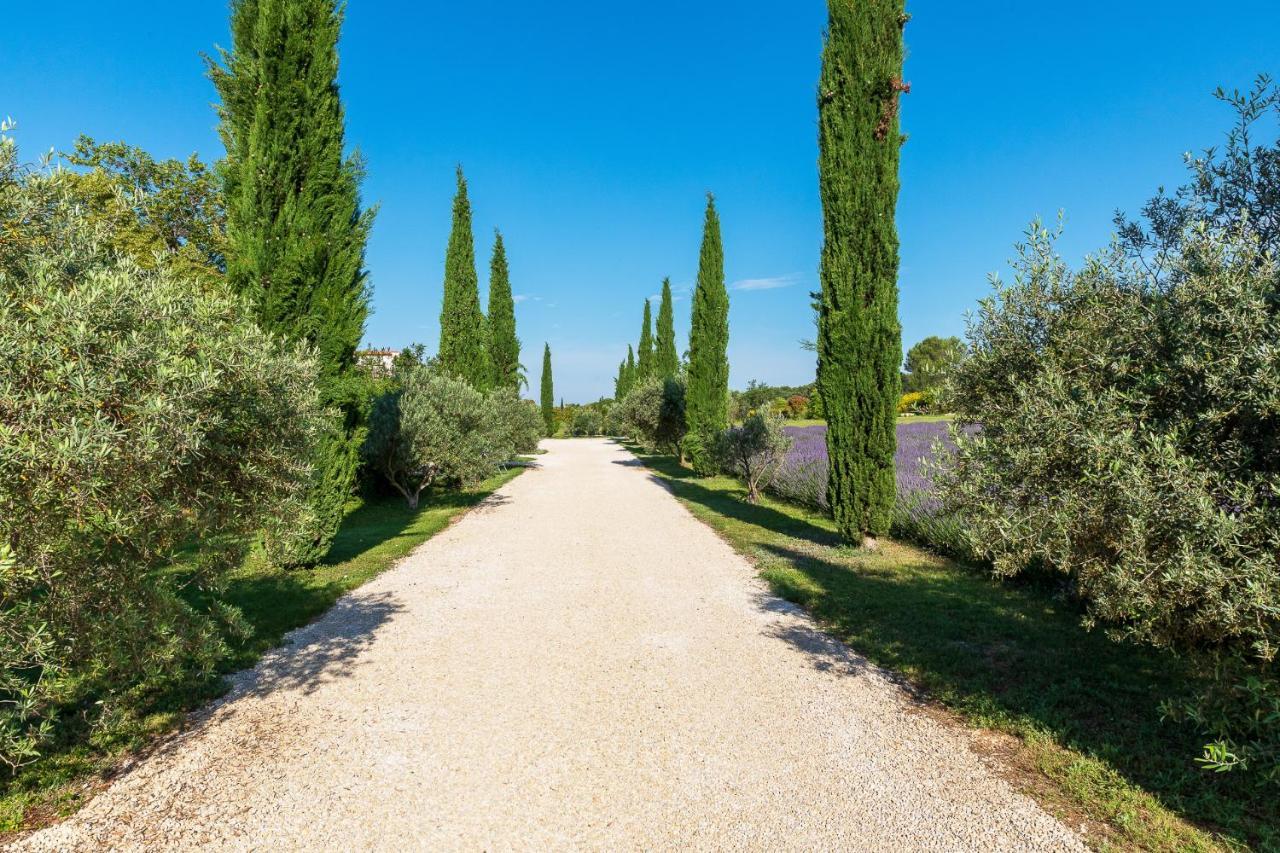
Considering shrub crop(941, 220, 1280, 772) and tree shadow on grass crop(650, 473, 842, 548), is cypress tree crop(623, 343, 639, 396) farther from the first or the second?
shrub crop(941, 220, 1280, 772)

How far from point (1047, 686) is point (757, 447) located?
1134 cm

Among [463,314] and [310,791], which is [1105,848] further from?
[463,314]

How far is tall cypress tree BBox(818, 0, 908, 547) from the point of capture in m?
9.58

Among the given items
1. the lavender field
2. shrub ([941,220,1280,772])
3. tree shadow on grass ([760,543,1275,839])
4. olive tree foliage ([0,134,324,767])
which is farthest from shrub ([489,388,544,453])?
shrub ([941,220,1280,772])

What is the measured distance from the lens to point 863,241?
9.78 metres

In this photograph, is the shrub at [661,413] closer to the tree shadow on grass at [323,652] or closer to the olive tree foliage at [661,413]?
the olive tree foliage at [661,413]

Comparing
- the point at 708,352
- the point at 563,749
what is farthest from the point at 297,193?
the point at 708,352

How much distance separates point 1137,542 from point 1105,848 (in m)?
1.48

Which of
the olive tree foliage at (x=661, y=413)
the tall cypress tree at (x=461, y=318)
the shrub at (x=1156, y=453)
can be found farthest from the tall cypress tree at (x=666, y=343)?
the shrub at (x=1156, y=453)

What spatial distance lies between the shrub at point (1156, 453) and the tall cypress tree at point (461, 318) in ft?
65.1

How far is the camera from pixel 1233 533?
2.62m

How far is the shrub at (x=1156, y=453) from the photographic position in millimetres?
2682

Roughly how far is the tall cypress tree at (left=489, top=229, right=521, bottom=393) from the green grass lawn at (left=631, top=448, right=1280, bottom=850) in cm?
2129

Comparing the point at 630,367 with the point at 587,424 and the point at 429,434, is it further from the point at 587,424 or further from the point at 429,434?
the point at 429,434
